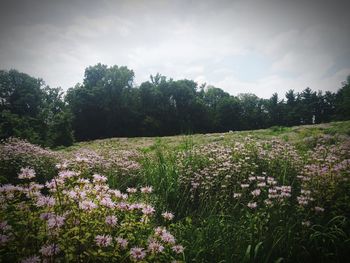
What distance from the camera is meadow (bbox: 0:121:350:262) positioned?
2277 mm

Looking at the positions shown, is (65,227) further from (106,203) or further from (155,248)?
(155,248)

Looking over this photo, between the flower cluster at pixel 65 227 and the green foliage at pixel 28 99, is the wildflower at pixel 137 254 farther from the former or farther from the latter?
the green foliage at pixel 28 99

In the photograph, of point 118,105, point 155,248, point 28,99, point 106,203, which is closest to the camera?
point 155,248

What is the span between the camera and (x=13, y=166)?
7.45m

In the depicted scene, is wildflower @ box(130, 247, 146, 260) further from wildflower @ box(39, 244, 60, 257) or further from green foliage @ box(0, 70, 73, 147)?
green foliage @ box(0, 70, 73, 147)

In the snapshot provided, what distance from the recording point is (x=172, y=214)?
3.99 m

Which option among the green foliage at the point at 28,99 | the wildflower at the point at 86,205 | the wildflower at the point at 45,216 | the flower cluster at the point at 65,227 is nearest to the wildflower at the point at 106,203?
the flower cluster at the point at 65,227

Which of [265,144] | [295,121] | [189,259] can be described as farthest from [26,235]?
[295,121]

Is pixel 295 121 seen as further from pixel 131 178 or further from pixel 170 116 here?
pixel 131 178

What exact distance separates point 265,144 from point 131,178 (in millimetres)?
4210

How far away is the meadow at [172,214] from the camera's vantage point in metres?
2.28

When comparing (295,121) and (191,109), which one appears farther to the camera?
(295,121)

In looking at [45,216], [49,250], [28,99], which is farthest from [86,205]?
[28,99]

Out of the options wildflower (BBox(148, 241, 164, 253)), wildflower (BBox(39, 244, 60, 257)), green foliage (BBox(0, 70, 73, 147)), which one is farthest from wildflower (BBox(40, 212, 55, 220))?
green foliage (BBox(0, 70, 73, 147))
